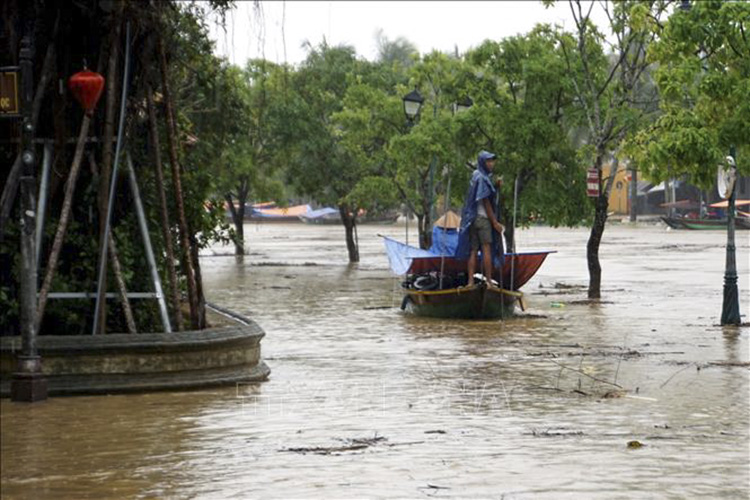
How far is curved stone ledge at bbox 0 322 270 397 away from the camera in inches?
532

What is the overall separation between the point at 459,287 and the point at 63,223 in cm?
1015

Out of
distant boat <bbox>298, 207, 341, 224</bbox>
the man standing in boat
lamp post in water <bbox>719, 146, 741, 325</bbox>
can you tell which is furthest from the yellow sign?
distant boat <bbox>298, 207, 341, 224</bbox>

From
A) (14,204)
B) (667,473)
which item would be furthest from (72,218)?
(667,473)

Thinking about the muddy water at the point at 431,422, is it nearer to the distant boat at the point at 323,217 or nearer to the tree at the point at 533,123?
the tree at the point at 533,123

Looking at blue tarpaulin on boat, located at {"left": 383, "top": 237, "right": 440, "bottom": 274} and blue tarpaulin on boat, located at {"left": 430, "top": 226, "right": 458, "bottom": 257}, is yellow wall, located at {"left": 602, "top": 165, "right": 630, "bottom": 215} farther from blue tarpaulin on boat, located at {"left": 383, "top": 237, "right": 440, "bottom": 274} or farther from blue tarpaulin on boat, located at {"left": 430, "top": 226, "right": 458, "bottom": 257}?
blue tarpaulin on boat, located at {"left": 430, "top": 226, "right": 458, "bottom": 257}

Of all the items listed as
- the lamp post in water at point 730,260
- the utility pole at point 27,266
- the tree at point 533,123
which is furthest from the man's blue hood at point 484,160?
the utility pole at point 27,266

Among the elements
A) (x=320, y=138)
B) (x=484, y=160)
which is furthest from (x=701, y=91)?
(x=320, y=138)

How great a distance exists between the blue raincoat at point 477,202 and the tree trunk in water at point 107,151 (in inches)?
333

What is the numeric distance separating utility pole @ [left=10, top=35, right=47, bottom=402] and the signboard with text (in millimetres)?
78

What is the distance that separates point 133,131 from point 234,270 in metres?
27.6

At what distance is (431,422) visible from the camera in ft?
38.6

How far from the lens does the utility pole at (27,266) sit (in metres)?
12.9

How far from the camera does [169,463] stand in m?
9.88

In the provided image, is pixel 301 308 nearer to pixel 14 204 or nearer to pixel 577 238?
pixel 14 204
